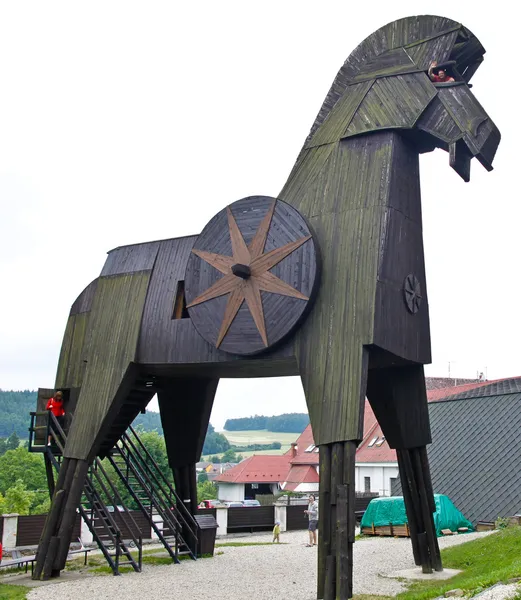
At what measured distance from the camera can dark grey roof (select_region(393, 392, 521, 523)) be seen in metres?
25.8

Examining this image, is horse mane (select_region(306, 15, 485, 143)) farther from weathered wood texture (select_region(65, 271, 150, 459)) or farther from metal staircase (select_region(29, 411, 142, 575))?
metal staircase (select_region(29, 411, 142, 575))

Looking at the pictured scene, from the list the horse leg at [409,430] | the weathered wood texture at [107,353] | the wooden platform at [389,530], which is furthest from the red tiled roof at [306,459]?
the weathered wood texture at [107,353]

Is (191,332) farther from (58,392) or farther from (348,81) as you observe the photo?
(348,81)

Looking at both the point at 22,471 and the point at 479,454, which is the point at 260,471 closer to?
the point at 22,471

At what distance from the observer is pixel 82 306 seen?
19.0m

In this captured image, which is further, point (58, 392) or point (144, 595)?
point (58, 392)

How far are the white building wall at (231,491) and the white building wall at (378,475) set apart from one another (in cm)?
2200

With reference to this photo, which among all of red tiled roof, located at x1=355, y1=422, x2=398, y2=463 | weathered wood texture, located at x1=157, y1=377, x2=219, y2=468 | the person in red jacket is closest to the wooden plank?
weathered wood texture, located at x1=157, y1=377, x2=219, y2=468

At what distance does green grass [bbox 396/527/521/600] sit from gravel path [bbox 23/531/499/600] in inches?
33.9

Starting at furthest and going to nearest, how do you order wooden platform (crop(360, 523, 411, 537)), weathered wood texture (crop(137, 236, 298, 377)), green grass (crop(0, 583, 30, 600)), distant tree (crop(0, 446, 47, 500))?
distant tree (crop(0, 446, 47, 500))
wooden platform (crop(360, 523, 411, 537))
weathered wood texture (crop(137, 236, 298, 377))
green grass (crop(0, 583, 30, 600))

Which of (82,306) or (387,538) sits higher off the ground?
(82,306)

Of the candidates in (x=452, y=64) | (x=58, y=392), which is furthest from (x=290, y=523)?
(x=452, y=64)

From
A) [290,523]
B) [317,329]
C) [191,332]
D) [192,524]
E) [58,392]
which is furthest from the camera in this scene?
[290,523]

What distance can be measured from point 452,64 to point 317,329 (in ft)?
19.0
